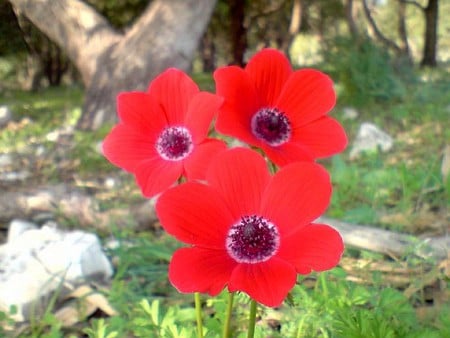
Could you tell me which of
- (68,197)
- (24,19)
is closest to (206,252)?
(68,197)

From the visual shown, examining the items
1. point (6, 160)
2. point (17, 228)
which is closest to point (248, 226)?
point (17, 228)

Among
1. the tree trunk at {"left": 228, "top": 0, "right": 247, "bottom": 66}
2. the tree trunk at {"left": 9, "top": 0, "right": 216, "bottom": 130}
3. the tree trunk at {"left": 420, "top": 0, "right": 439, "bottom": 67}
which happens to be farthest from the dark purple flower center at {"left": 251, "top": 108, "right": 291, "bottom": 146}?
the tree trunk at {"left": 420, "top": 0, "right": 439, "bottom": 67}

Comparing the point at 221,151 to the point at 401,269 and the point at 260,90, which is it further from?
the point at 401,269

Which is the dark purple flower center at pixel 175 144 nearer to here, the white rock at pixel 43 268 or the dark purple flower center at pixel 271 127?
the dark purple flower center at pixel 271 127

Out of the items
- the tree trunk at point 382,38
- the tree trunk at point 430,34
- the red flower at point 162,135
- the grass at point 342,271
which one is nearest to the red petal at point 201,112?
the red flower at point 162,135

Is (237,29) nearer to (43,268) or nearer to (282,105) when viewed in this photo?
(43,268)

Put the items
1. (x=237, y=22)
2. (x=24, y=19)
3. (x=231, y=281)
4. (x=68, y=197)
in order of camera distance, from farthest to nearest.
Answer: (x=237, y=22) < (x=24, y=19) < (x=68, y=197) < (x=231, y=281)

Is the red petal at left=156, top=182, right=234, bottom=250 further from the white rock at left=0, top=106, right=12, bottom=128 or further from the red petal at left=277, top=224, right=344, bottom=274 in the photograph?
the white rock at left=0, top=106, right=12, bottom=128
